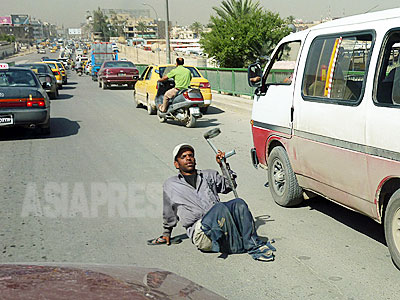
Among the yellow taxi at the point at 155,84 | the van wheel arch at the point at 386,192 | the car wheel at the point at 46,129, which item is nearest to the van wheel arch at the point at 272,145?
the van wheel arch at the point at 386,192

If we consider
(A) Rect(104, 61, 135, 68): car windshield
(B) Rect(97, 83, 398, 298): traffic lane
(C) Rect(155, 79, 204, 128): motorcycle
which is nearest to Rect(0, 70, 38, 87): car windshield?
(C) Rect(155, 79, 204, 128): motorcycle

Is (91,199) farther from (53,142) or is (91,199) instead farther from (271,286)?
(53,142)

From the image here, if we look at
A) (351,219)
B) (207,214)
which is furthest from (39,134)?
(207,214)

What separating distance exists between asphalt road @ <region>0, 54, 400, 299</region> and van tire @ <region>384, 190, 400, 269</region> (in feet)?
0.56

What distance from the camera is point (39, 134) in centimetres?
1342

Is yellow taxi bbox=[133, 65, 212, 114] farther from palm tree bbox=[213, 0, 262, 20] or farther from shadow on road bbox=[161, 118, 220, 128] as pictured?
palm tree bbox=[213, 0, 262, 20]

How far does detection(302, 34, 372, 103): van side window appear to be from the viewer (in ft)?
16.7

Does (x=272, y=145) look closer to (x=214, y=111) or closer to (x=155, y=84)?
(x=155, y=84)

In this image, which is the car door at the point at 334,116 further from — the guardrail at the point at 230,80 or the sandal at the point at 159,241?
the guardrail at the point at 230,80

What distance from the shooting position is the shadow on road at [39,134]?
42.5 feet

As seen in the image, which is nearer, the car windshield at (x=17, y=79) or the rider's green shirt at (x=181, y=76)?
the car windshield at (x=17, y=79)

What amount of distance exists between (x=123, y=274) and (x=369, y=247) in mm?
3276

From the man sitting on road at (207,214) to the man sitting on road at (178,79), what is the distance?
934 centimetres

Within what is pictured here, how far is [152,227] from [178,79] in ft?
29.2
